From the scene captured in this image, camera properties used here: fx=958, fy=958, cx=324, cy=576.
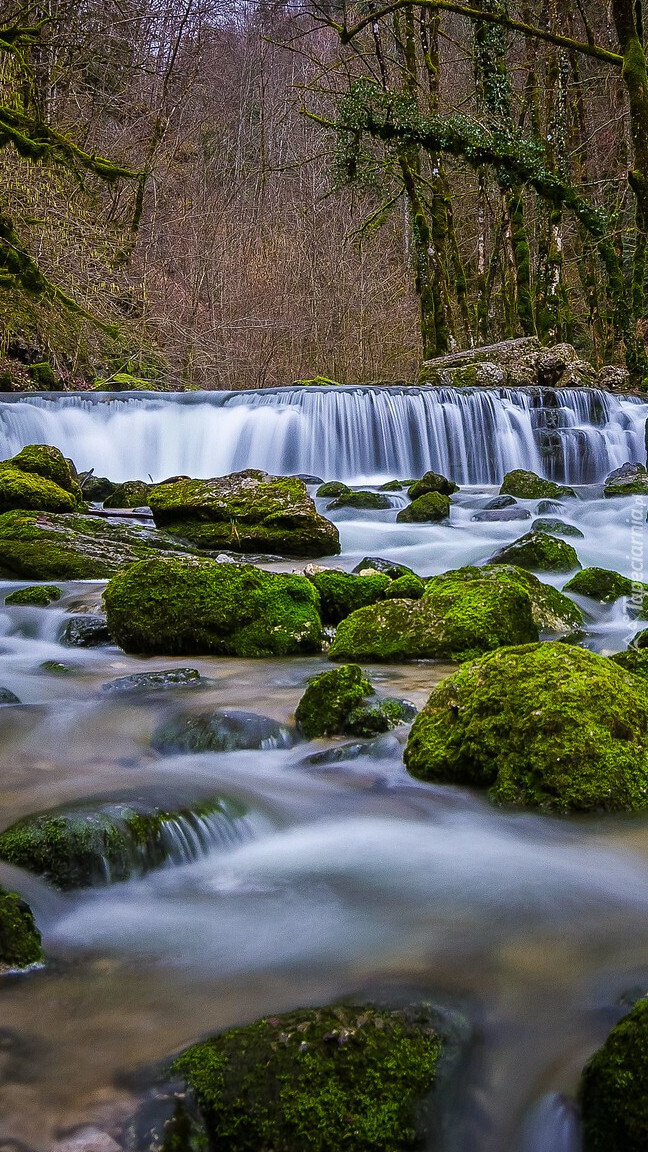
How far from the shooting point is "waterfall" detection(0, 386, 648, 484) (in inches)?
588

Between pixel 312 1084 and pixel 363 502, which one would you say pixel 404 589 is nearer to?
pixel 312 1084

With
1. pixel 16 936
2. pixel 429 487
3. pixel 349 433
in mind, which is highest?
pixel 349 433

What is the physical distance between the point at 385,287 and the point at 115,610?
66.3 feet

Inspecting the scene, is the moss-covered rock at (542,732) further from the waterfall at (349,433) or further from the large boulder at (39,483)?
the waterfall at (349,433)

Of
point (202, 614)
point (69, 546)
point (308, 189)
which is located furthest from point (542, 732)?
point (308, 189)

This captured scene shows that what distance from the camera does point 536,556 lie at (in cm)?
811

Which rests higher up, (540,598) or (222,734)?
(540,598)

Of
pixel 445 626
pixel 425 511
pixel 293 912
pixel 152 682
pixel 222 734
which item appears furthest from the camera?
pixel 425 511

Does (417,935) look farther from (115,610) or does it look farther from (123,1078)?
(115,610)

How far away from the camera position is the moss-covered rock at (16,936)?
7.83 ft

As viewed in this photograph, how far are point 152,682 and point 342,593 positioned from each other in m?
1.84

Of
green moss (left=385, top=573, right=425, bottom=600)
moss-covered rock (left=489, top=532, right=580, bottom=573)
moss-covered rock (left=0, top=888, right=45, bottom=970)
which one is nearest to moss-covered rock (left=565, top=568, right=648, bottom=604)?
moss-covered rock (left=489, top=532, right=580, bottom=573)

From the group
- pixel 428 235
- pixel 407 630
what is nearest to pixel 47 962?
pixel 407 630

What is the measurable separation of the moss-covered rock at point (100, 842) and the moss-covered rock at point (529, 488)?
9966 mm
